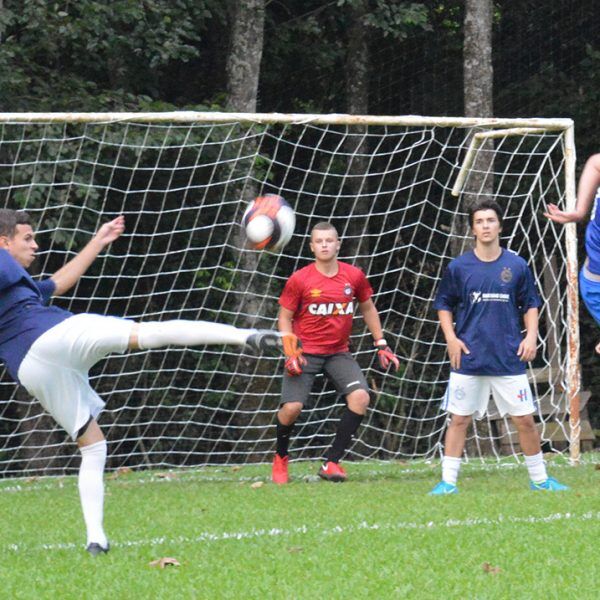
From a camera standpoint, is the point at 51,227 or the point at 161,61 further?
the point at 161,61

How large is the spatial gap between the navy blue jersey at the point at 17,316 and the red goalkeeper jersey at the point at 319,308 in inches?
128

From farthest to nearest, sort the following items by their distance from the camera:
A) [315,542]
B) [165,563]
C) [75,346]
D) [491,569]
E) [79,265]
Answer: [79,265], [315,542], [75,346], [165,563], [491,569]

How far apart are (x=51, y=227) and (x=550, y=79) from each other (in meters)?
7.59

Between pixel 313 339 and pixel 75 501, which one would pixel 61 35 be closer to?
pixel 313 339

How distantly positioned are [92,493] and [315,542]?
3.50ft

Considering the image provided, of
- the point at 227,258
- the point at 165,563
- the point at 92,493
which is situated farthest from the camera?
the point at 227,258

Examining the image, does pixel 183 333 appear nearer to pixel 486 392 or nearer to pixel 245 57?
pixel 486 392

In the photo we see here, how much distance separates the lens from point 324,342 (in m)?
9.13

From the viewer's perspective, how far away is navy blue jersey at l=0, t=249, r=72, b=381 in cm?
593

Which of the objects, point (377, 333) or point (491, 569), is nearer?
point (491, 569)

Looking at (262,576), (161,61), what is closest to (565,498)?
(262,576)

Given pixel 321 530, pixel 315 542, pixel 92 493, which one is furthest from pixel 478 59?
pixel 92 493

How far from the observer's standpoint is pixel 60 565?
5648 millimetres

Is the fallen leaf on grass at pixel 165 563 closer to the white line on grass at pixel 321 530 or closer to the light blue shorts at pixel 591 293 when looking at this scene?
the white line on grass at pixel 321 530
